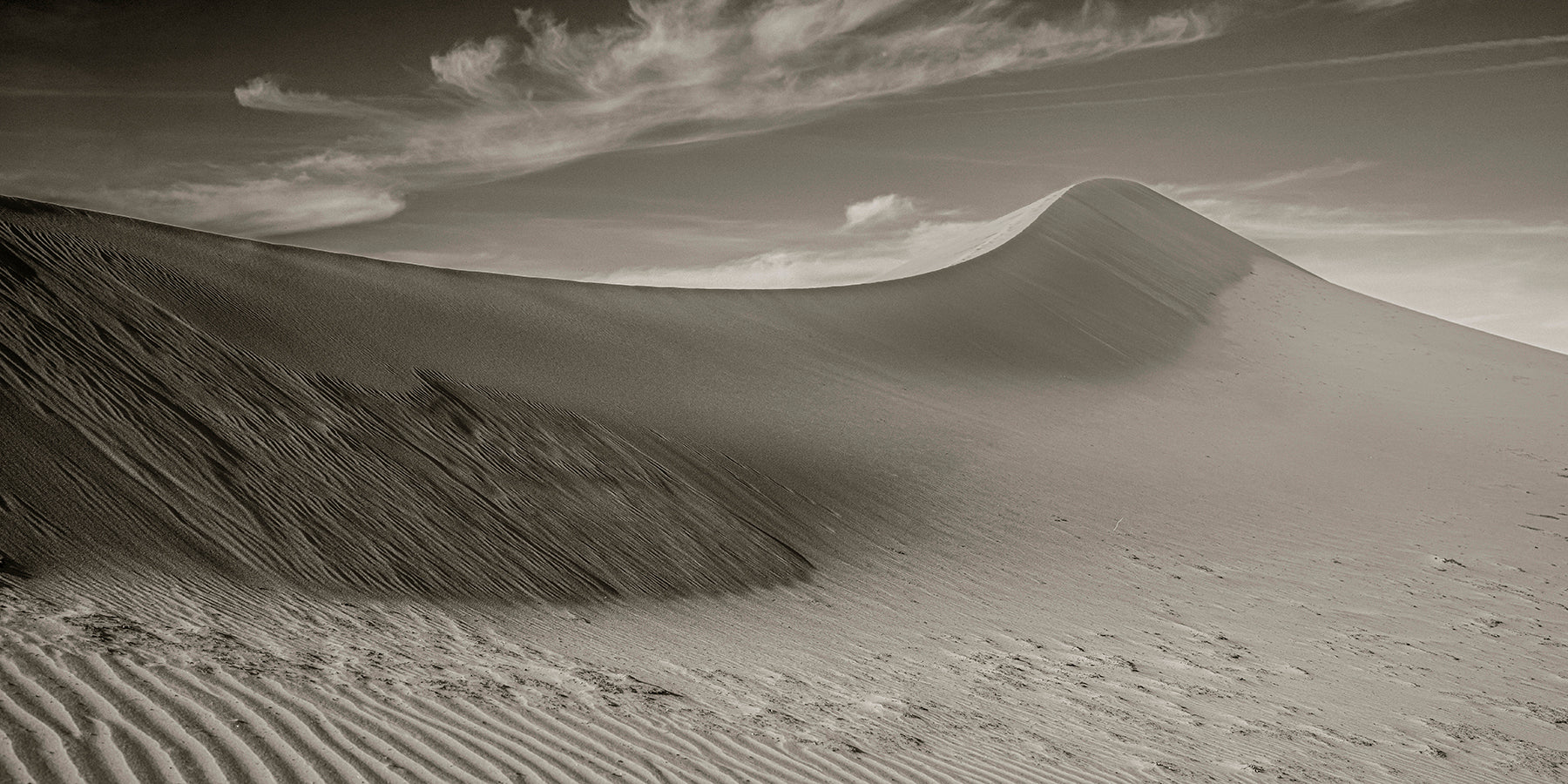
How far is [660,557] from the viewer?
8219 mm

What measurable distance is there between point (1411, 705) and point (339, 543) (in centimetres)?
779

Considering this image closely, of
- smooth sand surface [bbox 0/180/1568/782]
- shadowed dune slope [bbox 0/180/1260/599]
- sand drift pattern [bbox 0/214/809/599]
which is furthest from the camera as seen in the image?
shadowed dune slope [bbox 0/180/1260/599]

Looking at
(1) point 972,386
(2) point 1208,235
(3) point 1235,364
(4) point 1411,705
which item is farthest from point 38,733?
(2) point 1208,235

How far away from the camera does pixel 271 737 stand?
365 cm

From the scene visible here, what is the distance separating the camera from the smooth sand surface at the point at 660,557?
437cm

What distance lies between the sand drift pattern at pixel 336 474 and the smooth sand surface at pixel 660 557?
4 cm

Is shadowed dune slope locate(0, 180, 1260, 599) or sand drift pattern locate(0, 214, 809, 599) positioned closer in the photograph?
sand drift pattern locate(0, 214, 809, 599)

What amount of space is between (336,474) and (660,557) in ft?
9.06

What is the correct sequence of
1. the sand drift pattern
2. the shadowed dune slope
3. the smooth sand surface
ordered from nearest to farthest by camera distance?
the smooth sand surface
the sand drift pattern
the shadowed dune slope

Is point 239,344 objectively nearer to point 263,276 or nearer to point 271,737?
point 263,276

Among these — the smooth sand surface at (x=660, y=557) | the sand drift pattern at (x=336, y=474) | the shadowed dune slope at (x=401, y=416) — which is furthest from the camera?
the shadowed dune slope at (x=401, y=416)

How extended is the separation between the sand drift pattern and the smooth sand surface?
41 millimetres

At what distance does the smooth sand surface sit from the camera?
172 inches

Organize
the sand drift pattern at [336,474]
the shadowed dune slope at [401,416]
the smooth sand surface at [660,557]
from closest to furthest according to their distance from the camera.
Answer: the smooth sand surface at [660,557], the sand drift pattern at [336,474], the shadowed dune slope at [401,416]
